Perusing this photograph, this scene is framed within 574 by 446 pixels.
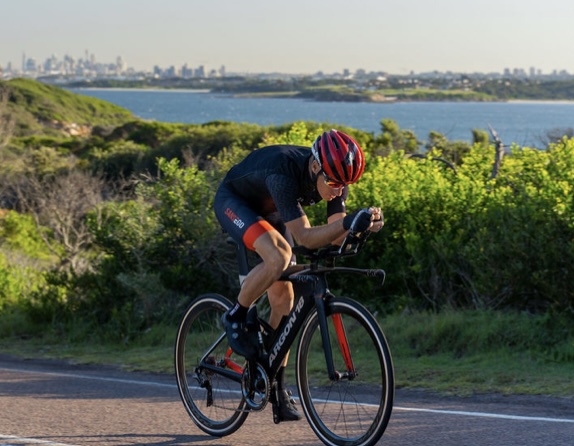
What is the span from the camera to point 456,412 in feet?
22.5

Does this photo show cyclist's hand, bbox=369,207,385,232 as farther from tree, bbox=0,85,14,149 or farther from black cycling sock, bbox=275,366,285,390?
tree, bbox=0,85,14,149

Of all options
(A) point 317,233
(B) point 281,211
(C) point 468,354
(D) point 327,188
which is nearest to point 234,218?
(B) point 281,211

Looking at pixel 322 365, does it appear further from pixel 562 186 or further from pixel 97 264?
pixel 97 264

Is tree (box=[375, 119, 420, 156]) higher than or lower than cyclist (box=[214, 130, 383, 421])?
lower

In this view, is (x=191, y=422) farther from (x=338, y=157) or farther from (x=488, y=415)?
(x=338, y=157)

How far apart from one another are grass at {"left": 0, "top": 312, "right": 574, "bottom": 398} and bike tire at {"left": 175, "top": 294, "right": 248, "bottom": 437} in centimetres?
156

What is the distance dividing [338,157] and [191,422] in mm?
2320

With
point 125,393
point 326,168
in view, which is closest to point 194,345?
point 125,393

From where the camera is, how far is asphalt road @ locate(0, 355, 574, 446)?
6.11 m

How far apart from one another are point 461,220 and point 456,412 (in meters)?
4.84

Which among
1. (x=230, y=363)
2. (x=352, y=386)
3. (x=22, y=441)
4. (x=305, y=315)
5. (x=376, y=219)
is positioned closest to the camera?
(x=376, y=219)

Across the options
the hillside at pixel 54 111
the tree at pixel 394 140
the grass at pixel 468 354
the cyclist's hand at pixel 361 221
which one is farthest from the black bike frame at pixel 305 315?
the hillside at pixel 54 111

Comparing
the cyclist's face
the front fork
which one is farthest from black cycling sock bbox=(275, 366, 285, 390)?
the cyclist's face

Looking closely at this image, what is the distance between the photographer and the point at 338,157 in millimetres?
5492
